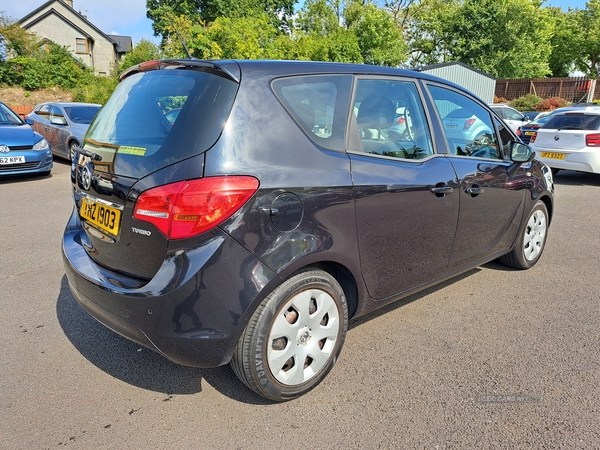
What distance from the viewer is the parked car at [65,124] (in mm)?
10875

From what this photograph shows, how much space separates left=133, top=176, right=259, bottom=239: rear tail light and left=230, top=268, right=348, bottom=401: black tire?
0.50 m

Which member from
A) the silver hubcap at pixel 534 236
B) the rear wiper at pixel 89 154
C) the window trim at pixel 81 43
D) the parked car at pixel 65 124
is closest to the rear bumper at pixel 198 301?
the rear wiper at pixel 89 154

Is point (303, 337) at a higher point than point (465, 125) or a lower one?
lower

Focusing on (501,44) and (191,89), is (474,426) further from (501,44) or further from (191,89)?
(501,44)

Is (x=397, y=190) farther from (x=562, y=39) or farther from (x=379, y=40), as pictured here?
(x=562, y=39)

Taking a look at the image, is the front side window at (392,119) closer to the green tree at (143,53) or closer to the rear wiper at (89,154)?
the rear wiper at (89,154)

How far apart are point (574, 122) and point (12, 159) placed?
36.5ft

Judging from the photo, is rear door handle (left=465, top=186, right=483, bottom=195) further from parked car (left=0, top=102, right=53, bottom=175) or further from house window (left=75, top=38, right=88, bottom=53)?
house window (left=75, top=38, right=88, bottom=53)

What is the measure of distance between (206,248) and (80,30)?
174 feet

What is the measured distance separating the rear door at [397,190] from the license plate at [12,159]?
26.8 ft

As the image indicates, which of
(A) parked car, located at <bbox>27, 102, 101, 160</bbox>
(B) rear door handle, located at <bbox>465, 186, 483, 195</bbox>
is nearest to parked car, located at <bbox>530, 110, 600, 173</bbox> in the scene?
(B) rear door handle, located at <bbox>465, 186, 483, 195</bbox>

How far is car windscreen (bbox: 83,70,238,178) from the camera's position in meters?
2.21

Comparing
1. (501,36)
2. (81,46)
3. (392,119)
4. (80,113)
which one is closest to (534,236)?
(392,119)

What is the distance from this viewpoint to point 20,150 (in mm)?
8828
